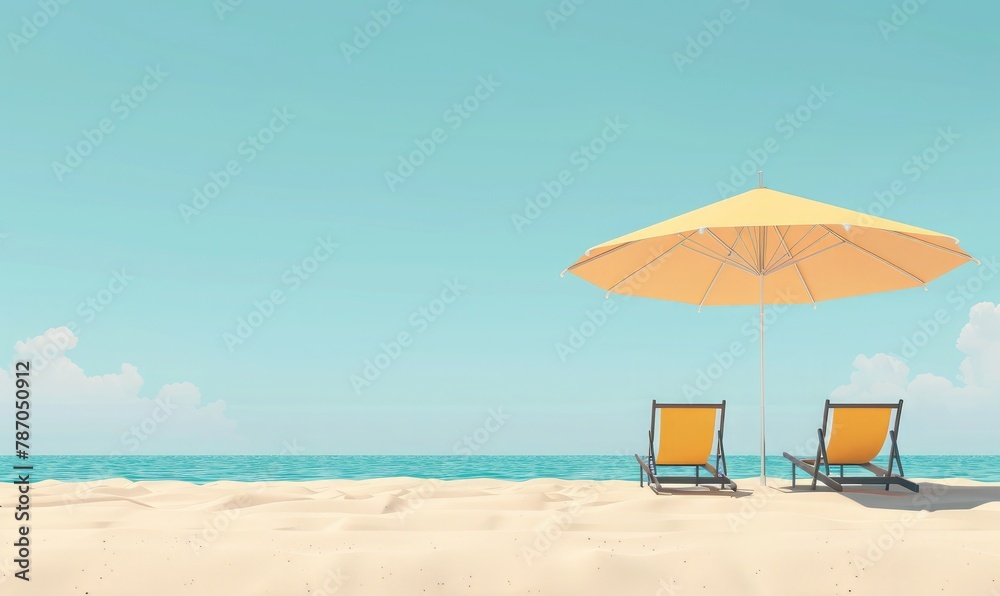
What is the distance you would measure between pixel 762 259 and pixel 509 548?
15.2 ft

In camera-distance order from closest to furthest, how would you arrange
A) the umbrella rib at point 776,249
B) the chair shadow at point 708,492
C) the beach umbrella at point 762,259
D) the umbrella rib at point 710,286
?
the beach umbrella at point 762,259 → the chair shadow at point 708,492 → the umbrella rib at point 776,249 → the umbrella rib at point 710,286

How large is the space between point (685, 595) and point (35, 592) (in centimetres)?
295

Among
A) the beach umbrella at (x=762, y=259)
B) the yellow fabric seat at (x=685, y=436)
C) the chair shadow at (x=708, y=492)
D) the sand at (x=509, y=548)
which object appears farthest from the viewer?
the yellow fabric seat at (x=685, y=436)

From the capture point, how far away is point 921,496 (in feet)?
20.0

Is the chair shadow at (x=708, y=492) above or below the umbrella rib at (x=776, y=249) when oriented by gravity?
below

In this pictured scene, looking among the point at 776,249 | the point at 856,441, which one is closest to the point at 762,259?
the point at 776,249

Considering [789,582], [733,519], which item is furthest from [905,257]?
[789,582]

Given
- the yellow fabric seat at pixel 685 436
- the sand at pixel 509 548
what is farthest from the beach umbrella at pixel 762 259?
the sand at pixel 509 548

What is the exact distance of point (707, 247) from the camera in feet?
25.1

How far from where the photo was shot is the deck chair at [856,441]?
623 centimetres

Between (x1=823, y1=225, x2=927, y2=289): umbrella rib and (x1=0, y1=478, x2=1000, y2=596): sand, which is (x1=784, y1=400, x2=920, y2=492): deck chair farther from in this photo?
(x1=823, y1=225, x2=927, y2=289): umbrella rib

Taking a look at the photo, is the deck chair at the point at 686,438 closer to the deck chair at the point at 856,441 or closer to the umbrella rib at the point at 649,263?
the deck chair at the point at 856,441

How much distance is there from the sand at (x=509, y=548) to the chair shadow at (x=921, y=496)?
0.17 m

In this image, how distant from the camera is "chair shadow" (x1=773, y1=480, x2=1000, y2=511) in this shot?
216 inches
